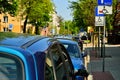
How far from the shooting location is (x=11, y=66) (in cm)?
368

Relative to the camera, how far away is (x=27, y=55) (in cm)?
374

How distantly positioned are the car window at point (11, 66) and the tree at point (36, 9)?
69.8 metres

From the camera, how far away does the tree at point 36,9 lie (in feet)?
243

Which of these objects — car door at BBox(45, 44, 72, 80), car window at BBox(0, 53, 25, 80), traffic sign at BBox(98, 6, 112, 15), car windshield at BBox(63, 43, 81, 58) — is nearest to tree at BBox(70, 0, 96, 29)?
traffic sign at BBox(98, 6, 112, 15)

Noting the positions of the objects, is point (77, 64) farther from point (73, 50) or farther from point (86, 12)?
point (86, 12)

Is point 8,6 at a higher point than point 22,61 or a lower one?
higher

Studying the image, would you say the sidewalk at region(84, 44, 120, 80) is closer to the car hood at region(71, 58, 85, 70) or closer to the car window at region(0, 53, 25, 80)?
the car hood at region(71, 58, 85, 70)

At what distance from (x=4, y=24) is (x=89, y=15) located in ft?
166

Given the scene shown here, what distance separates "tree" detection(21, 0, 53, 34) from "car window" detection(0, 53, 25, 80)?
229 feet

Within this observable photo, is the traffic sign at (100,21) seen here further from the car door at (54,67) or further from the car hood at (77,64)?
the car door at (54,67)

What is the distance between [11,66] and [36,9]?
7066cm

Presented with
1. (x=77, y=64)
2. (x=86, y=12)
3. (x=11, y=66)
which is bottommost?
(x=77, y=64)

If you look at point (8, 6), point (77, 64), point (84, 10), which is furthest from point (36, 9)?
point (77, 64)

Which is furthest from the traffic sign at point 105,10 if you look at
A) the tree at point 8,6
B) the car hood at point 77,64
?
the tree at point 8,6
